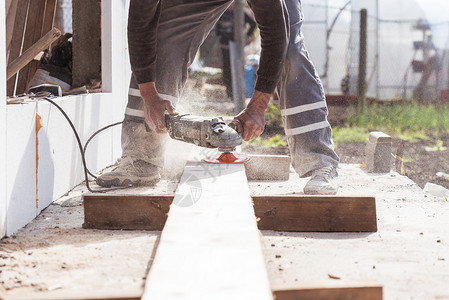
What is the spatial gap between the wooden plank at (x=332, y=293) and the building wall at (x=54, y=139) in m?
1.53

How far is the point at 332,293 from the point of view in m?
1.66

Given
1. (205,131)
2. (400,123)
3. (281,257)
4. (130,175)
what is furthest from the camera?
(400,123)

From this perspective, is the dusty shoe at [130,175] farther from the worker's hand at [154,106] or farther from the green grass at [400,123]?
the green grass at [400,123]

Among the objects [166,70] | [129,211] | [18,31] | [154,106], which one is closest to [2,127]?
[129,211]

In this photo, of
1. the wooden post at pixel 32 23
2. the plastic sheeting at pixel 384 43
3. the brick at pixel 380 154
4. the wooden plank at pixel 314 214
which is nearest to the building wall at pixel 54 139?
the wooden post at pixel 32 23

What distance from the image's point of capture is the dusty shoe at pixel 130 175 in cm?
376

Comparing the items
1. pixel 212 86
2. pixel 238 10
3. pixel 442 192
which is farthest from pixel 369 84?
pixel 442 192

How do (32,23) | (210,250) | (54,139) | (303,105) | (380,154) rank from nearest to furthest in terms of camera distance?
1. (210,250)
2. (54,139)
3. (303,105)
4. (380,154)
5. (32,23)

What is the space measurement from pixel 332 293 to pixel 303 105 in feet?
6.62

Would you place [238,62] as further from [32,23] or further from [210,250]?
[210,250]

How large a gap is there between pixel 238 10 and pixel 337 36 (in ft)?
9.61

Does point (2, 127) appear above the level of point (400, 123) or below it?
above

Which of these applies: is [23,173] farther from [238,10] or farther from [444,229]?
[238,10]

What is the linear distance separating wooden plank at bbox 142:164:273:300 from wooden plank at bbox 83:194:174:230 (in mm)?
186
